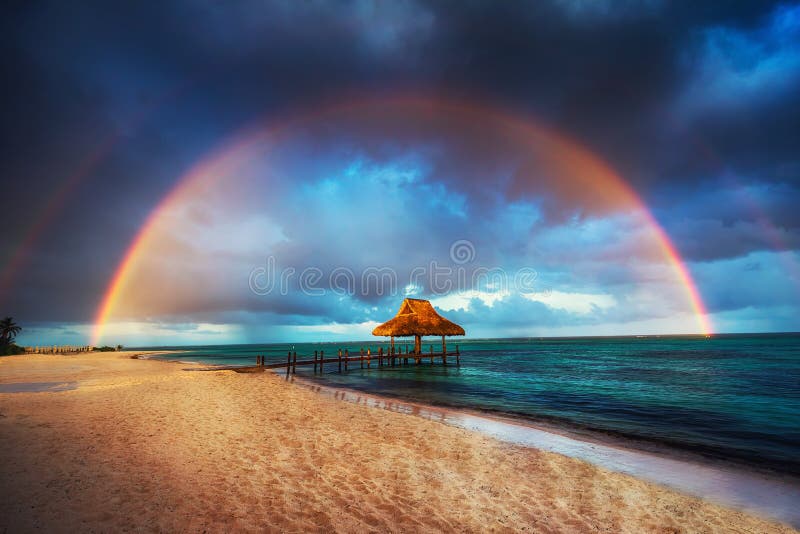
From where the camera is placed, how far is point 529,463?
8.34 m

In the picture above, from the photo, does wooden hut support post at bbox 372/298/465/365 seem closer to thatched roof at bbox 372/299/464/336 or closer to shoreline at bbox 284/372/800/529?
thatched roof at bbox 372/299/464/336

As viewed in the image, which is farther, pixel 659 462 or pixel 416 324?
pixel 416 324

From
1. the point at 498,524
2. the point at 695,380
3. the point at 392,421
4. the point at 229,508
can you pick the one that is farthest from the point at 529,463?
the point at 695,380

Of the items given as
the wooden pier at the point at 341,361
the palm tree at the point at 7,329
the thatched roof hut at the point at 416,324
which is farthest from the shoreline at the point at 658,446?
the palm tree at the point at 7,329

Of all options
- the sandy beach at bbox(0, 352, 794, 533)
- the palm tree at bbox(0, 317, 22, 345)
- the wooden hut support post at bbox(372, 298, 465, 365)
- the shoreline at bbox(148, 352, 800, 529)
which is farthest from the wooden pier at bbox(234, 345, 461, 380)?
the palm tree at bbox(0, 317, 22, 345)

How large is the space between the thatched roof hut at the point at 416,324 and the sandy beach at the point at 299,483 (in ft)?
84.7

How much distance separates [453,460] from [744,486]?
6.15m

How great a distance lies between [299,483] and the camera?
21.0 ft

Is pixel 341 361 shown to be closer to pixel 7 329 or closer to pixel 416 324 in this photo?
pixel 416 324

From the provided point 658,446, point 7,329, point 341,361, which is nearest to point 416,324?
point 341,361

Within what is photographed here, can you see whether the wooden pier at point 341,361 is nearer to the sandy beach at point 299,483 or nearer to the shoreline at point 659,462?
the shoreline at point 659,462

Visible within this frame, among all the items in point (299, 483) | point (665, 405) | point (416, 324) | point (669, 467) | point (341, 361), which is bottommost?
point (665, 405)

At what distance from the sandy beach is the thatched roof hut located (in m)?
25.8

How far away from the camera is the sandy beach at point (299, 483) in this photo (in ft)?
16.7
